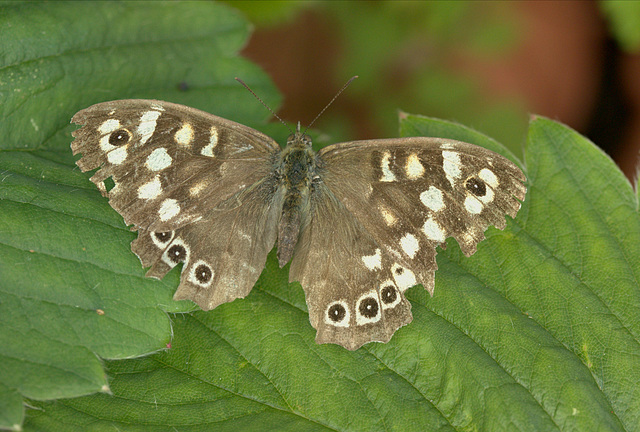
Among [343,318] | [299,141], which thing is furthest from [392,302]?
[299,141]

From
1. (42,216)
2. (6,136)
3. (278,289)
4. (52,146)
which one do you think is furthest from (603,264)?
(6,136)

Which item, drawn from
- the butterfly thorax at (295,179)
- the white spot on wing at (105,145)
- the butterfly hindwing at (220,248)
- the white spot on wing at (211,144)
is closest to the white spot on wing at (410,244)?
the butterfly thorax at (295,179)

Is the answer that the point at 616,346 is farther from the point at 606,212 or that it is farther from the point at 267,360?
the point at 267,360

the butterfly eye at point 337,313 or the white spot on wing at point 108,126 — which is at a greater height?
the white spot on wing at point 108,126

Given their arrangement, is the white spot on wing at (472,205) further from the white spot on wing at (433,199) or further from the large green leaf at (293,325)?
the large green leaf at (293,325)

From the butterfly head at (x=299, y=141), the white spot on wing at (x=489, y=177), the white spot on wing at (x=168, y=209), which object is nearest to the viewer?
the white spot on wing at (x=489, y=177)

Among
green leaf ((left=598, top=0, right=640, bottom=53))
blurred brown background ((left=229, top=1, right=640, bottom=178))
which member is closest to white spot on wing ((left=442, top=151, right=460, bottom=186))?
blurred brown background ((left=229, top=1, right=640, bottom=178))

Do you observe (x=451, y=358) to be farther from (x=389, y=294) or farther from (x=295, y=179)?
(x=295, y=179)
